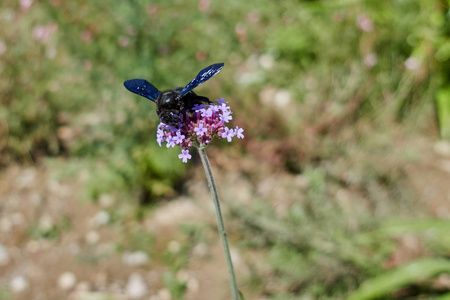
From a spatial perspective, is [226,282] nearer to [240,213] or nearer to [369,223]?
[240,213]

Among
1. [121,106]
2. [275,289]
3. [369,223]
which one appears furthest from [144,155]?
[369,223]

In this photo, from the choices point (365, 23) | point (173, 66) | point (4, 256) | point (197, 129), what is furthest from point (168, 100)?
point (365, 23)

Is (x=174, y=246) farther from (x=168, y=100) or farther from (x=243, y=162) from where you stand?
(x=168, y=100)

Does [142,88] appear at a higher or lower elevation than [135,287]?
lower

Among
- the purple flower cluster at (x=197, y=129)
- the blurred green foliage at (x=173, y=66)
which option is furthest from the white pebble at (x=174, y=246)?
the purple flower cluster at (x=197, y=129)

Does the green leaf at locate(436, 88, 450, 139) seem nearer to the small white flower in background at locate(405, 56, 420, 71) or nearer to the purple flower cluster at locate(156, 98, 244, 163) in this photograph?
the small white flower in background at locate(405, 56, 420, 71)
